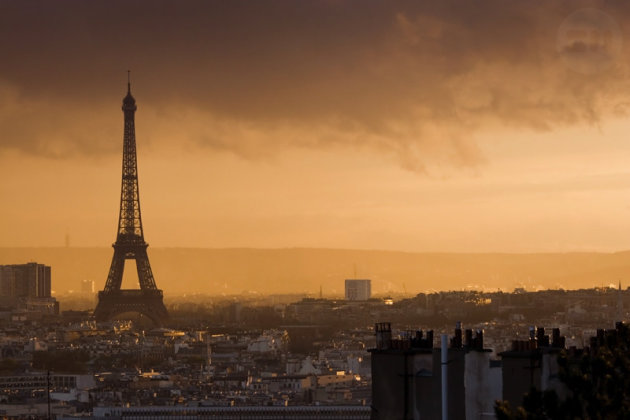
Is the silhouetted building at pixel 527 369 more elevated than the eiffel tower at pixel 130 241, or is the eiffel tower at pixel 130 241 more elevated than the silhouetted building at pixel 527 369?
the eiffel tower at pixel 130 241

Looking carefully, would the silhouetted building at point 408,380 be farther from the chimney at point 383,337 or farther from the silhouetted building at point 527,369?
the silhouetted building at point 527,369

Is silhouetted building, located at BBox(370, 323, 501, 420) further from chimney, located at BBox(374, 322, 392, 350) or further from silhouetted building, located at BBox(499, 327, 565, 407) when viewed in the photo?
silhouetted building, located at BBox(499, 327, 565, 407)

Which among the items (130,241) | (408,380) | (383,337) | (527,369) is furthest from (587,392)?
(130,241)

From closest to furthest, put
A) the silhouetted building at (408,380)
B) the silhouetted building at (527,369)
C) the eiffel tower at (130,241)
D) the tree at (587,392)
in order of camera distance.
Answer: the tree at (587,392) → the silhouetted building at (408,380) → the silhouetted building at (527,369) → the eiffel tower at (130,241)

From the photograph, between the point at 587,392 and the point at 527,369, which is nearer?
the point at 587,392

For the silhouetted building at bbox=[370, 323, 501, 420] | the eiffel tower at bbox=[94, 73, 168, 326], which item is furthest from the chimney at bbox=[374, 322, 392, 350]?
the eiffel tower at bbox=[94, 73, 168, 326]

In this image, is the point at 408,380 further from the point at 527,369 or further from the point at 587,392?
the point at 587,392

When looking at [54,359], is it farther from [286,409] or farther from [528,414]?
[528,414]

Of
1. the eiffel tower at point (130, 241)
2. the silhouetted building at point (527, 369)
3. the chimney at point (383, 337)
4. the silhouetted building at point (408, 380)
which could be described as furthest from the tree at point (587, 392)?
the eiffel tower at point (130, 241)

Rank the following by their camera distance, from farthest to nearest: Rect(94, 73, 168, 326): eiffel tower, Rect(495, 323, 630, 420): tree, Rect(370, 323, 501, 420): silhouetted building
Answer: Rect(94, 73, 168, 326): eiffel tower, Rect(370, 323, 501, 420): silhouetted building, Rect(495, 323, 630, 420): tree

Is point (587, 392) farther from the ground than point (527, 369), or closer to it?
closer to it

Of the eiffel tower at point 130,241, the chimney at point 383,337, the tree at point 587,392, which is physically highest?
the eiffel tower at point 130,241

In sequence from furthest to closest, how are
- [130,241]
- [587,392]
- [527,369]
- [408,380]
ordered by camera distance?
1. [130,241]
2. [527,369]
3. [408,380]
4. [587,392]
